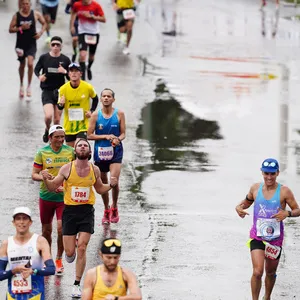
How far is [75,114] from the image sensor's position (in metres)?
17.1

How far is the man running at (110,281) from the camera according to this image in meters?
9.73

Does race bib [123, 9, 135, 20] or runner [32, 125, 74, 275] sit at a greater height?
race bib [123, 9, 135, 20]

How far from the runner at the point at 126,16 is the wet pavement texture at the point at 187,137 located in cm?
53

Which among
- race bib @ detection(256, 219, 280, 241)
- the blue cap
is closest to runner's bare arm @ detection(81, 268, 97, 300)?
race bib @ detection(256, 219, 280, 241)

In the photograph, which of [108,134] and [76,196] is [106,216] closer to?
[108,134]

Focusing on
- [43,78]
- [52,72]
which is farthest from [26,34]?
[43,78]

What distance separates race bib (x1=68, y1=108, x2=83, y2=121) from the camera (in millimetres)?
17094

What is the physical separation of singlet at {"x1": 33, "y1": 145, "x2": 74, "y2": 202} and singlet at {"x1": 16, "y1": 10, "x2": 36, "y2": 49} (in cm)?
1011

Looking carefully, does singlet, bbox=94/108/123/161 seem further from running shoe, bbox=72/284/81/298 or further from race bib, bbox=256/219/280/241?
race bib, bbox=256/219/280/241

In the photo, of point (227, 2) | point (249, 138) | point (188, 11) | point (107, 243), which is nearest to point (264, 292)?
point (107, 243)

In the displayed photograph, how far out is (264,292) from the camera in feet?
43.2

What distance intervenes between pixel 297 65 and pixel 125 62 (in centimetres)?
490

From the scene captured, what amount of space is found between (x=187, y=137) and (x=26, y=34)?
4372mm

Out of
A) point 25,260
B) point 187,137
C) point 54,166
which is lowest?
point 25,260
